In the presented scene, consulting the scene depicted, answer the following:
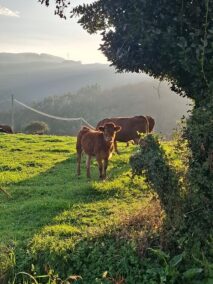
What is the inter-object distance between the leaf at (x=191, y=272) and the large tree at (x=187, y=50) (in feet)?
2.22

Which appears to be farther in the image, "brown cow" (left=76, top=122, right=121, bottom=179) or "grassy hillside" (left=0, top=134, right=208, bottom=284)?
"brown cow" (left=76, top=122, right=121, bottom=179)

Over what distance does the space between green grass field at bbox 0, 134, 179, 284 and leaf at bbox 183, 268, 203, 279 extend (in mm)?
586

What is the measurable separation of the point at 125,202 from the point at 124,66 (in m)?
3.26

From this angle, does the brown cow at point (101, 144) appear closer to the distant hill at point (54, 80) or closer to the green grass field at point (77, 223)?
the green grass field at point (77, 223)

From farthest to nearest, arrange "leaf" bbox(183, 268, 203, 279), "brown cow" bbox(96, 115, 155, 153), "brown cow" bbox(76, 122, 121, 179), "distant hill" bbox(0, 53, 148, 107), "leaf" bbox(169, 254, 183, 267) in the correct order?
"distant hill" bbox(0, 53, 148, 107)
"brown cow" bbox(96, 115, 155, 153)
"brown cow" bbox(76, 122, 121, 179)
"leaf" bbox(169, 254, 183, 267)
"leaf" bbox(183, 268, 203, 279)

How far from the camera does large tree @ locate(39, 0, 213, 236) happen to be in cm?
655

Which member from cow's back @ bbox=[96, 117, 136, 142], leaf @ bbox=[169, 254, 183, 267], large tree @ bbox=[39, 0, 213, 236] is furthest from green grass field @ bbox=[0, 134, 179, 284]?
cow's back @ bbox=[96, 117, 136, 142]

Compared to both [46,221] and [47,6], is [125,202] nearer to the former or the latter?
[46,221]

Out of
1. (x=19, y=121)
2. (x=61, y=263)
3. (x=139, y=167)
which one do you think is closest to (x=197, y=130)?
(x=139, y=167)

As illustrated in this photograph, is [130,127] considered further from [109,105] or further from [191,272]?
[109,105]

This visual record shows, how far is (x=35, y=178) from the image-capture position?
13031 millimetres

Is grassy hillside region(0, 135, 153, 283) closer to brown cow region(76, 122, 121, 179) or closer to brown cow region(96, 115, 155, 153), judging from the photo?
brown cow region(76, 122, 121, 179)

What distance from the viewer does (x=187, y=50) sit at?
21.2ft

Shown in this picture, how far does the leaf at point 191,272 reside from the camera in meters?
6.22
